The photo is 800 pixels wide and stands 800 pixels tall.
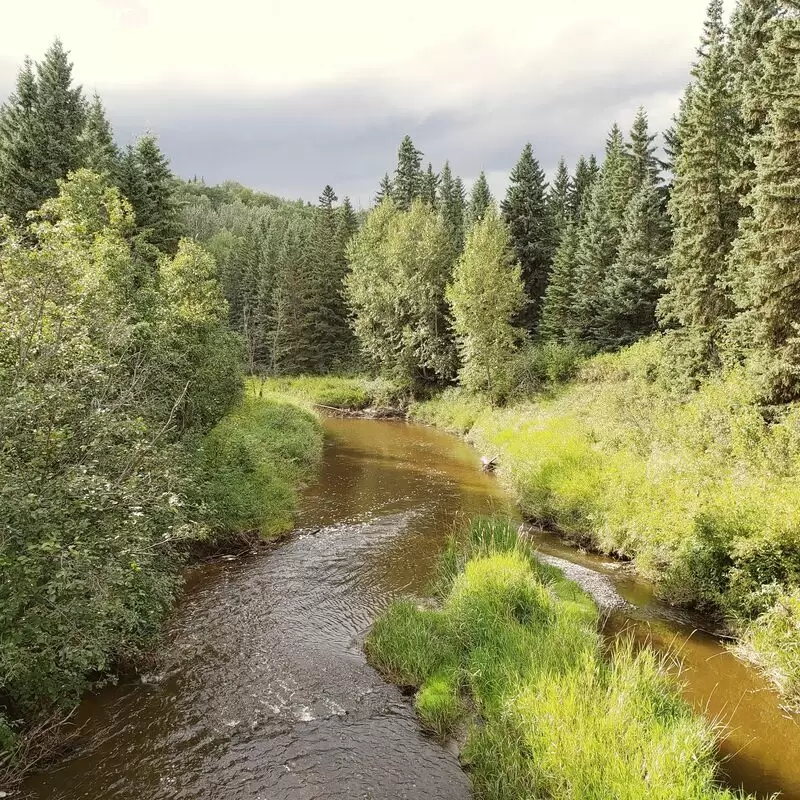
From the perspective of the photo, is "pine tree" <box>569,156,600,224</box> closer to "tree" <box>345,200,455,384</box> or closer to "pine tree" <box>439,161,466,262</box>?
"pine tree" <box>439,161,466,262</box>

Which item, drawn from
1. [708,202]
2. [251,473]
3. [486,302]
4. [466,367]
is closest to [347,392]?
[466,367]

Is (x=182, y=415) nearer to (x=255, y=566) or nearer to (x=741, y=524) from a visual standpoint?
(x=255, y=566)

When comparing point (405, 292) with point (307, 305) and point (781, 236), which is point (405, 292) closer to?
point (307, 305)

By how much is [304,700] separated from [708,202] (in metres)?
26.6

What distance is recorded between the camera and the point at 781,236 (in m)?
18.9

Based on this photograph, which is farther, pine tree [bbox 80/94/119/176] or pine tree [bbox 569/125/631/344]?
pine tree [bbox 569/125/631/344]

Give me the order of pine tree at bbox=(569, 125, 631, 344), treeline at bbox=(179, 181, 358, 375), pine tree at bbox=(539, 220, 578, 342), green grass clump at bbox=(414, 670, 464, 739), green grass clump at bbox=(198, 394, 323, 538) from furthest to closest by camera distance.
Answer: treeline at bbox=(179, 181, 358, 375) < pine tree at bbox=(539, 220, 578, 342) < pine tree at bbox=(569, 125, 631, 344) < green grass clump at bbox=(198, 394, 323, 538) < green grass clump at bbox=(414, 670, 464, 739)

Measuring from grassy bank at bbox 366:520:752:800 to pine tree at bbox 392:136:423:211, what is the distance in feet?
202

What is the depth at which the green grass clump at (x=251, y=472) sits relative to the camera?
16953mm

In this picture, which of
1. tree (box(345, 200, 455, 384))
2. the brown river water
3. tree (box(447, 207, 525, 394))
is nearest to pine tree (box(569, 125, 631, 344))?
tree (box(447, 207, 525, 394))

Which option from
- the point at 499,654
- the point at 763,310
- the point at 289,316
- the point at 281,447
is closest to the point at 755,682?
the point at 499,654

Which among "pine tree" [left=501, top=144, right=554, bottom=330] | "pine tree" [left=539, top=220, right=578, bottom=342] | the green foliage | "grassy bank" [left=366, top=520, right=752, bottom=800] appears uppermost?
"pine tree" [left=501, top=144, right=554, bottom=330]

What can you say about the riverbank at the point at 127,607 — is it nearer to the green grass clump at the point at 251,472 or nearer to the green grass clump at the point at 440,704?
the green grass clump at the point at 251,472

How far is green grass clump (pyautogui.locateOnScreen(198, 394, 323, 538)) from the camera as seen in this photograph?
17.0 metres
